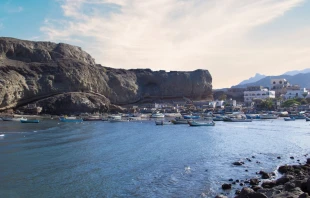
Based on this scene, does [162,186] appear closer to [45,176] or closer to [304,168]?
[45,176]

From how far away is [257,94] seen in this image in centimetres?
14338

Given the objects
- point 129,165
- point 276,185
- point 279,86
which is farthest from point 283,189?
point 279,86

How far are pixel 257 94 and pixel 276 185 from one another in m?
129

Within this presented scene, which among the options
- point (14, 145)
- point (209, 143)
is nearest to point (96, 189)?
point (14, 145)

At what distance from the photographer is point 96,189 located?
21516mm

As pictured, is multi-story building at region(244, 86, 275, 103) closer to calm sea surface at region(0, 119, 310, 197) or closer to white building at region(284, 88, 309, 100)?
white building at region(284, 88, 309, 100)

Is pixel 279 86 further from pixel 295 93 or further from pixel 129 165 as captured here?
pixel 129 165

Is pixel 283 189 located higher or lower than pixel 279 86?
lower

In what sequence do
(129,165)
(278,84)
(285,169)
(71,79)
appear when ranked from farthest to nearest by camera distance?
(278,84) < (71,79) < (129,165) < (285,169)

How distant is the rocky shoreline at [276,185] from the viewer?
16.7 metres

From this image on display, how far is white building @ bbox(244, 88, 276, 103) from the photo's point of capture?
142m

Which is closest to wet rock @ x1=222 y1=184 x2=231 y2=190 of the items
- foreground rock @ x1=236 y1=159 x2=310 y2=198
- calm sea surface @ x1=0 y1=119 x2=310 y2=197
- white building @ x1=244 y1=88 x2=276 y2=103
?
calm sea surface @ x1=0 y1=119 x2=310 y2=197

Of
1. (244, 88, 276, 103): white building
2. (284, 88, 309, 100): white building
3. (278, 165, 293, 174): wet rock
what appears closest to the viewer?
(278, 165, 293, 174): wet rock

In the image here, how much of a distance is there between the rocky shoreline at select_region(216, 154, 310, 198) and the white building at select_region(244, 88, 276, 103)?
116 metres
